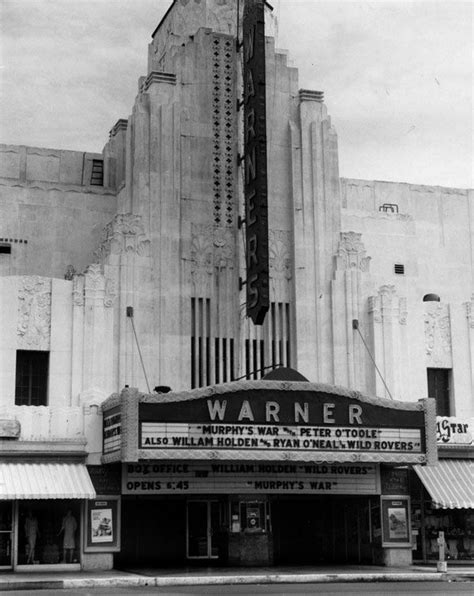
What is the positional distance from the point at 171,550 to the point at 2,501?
5742 mm

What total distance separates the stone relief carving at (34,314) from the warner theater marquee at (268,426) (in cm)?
377

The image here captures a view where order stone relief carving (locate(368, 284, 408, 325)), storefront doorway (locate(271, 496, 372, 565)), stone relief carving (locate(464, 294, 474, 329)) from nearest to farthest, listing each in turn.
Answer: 1. storefront doorway (locate(271, 496, 372, 565))
2. stone relief carving (locate(368, 284, 408, 325))
3. stone relief carving (locate(464, 294, 474, 329))

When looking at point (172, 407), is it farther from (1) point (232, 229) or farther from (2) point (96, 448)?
(1) point (232, 229)

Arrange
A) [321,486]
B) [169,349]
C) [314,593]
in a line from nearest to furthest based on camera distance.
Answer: [314,593] → [321,486] → [169,349]

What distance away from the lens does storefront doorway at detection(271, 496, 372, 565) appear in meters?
35.2

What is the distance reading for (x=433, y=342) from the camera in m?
38.7

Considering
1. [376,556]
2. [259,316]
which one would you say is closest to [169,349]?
[259,316]

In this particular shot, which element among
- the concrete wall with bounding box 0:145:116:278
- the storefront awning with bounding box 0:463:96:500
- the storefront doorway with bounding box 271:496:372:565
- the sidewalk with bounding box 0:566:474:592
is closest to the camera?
the sidewalk with bounding box 0:566:474:592

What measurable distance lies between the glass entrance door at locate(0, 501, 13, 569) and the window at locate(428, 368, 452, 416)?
15.5 m

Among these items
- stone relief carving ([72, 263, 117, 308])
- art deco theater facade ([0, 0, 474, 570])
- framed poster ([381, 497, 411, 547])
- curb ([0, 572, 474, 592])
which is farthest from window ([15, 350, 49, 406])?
framed poster ([381, 497, 411, 547])

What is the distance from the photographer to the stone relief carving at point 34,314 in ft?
112

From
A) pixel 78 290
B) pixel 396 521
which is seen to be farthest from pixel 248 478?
pixel 78 290

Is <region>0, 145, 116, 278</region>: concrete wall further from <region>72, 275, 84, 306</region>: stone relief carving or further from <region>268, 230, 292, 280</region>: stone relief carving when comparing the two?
<region>268, 230, 292, 280</region>: stone relief carving

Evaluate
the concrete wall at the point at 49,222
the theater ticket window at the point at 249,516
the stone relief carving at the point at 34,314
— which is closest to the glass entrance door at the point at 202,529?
the theater ticket window at the point at 249,516
